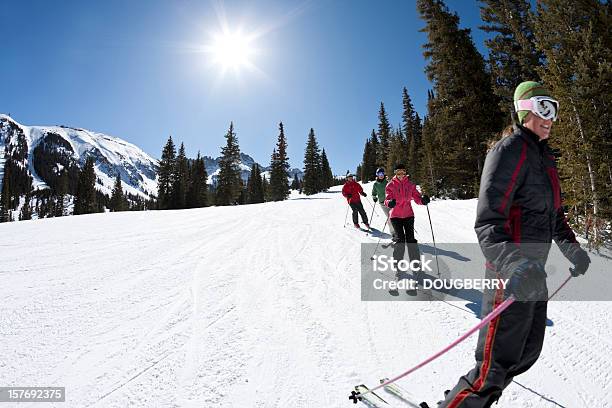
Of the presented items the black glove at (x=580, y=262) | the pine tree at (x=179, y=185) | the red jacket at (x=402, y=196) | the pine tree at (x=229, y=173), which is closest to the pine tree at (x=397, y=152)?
the pine tree at (x=229, y=173)

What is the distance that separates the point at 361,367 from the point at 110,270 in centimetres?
643

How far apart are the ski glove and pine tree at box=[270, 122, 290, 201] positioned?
4751 cm

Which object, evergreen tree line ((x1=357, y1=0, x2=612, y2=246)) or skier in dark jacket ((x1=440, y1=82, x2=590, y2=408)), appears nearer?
skier in dark jacket ((x1=440, y1=82, x2=590, y2=408))

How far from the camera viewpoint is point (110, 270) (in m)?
7.07

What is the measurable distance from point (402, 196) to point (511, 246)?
167 inches

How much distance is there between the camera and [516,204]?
2111mm

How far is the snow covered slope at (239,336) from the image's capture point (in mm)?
3014

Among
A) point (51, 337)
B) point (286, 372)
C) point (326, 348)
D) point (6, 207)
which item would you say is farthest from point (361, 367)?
point (6, 207)

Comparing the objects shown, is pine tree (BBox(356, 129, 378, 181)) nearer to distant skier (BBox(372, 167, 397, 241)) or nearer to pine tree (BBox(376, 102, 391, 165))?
pine tree (BBox(376, 102, 391, 165))

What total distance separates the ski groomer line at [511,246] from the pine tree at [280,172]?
4716 centimetres

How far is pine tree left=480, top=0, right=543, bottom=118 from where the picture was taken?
17031 millimetres

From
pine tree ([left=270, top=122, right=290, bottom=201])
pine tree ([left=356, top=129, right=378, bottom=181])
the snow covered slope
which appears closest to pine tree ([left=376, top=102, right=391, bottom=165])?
pine tree ([left=356, top=129, right=378, bottom=181])

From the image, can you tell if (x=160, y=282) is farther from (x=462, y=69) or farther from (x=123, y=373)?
(x=462, y=69)

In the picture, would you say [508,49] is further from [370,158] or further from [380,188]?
[370,158]
